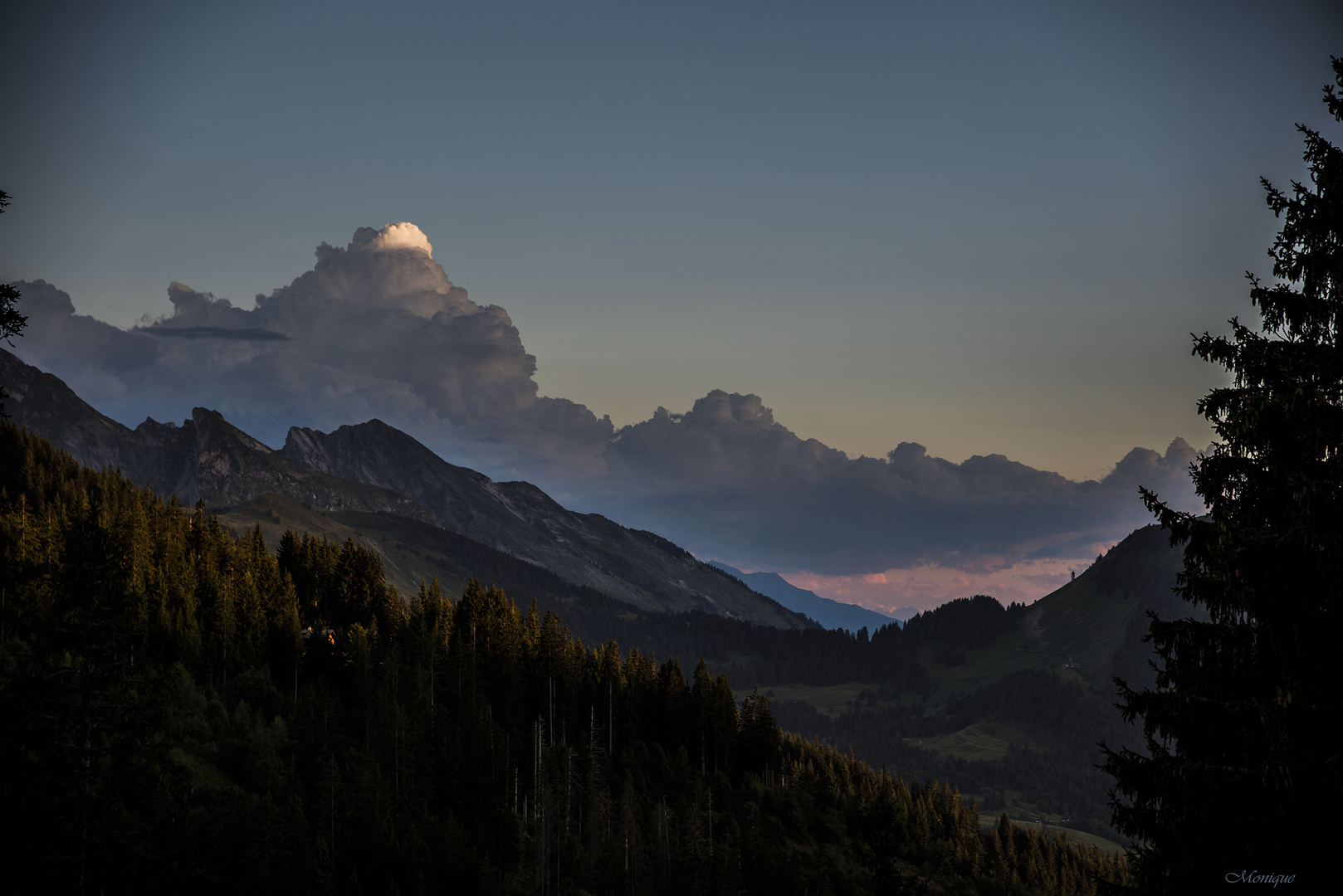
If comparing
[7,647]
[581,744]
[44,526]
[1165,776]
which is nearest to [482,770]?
[581,744]

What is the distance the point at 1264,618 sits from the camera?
16719 mm

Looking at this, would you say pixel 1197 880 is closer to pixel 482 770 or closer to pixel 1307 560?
pixel 1307 560

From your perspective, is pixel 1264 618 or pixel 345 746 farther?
pixel 345 746

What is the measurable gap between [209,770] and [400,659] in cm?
4261

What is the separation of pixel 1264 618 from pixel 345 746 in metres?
92.0

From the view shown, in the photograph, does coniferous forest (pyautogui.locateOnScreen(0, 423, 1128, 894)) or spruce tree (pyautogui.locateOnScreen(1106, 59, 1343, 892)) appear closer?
spruce tree (pyautogui.locateOnScreen(1106, 59, 1343, 892))

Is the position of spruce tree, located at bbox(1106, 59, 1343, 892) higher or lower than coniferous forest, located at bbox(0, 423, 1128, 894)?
higher

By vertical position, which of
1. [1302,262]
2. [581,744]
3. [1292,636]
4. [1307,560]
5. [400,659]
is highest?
[1302,262]

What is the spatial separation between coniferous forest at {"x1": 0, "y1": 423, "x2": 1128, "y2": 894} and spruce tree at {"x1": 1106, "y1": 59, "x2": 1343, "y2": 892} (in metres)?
28.0

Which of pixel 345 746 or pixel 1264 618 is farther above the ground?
pixel 1264 618

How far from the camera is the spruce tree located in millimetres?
16047

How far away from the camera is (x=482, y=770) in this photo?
99562mm

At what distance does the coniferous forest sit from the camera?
32344 mm

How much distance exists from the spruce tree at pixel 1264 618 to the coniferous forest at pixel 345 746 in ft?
91.8
